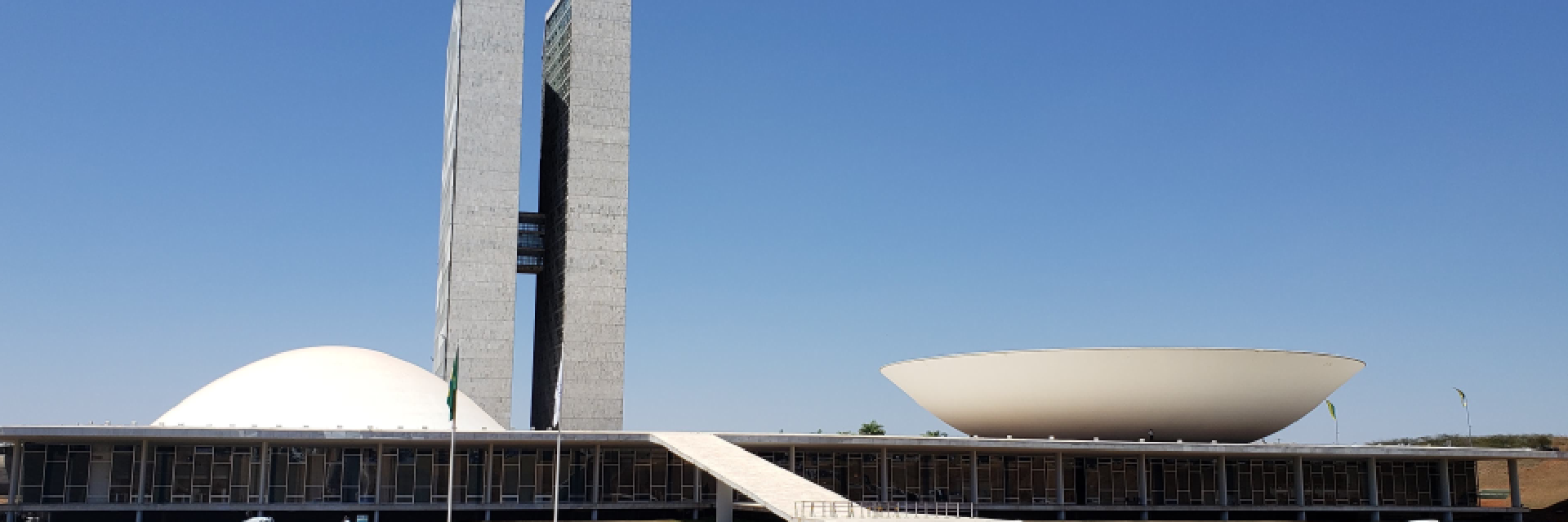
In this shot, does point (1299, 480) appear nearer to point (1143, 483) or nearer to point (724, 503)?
point (1143, 483)

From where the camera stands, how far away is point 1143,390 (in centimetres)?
5322

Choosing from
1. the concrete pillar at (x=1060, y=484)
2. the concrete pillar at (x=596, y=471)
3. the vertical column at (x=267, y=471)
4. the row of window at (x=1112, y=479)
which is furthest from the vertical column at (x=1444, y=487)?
the vertical column at (x=267, y=471)

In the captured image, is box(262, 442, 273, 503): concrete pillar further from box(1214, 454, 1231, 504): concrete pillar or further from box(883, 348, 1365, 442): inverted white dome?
box(1214, 454, 1231, 504): concrete pillar

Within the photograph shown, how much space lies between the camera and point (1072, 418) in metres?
54.8

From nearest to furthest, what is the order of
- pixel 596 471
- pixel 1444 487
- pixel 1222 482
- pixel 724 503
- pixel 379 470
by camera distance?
pixel 724 503
pixel 379 470
pixel 596 471
pixel 1222 482
pixel 1444 487

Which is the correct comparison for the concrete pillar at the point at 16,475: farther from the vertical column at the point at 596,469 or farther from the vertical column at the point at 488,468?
the vertical column at the point at 596,469

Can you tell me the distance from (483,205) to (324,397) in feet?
83.0

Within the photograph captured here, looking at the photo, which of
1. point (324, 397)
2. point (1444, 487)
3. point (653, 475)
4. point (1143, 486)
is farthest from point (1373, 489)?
point (324, 397)

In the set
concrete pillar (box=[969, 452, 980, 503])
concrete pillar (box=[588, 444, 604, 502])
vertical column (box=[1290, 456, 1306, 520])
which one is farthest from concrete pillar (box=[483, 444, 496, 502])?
vertical column (box=[1290, 456, 1306, 520])

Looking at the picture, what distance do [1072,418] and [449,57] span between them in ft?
159

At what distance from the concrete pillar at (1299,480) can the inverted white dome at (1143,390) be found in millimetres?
1813

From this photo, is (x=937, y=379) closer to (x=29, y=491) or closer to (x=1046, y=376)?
(x=1046, y=376)

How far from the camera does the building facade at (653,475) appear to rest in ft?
145

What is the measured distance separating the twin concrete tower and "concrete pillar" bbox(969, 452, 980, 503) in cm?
2625
